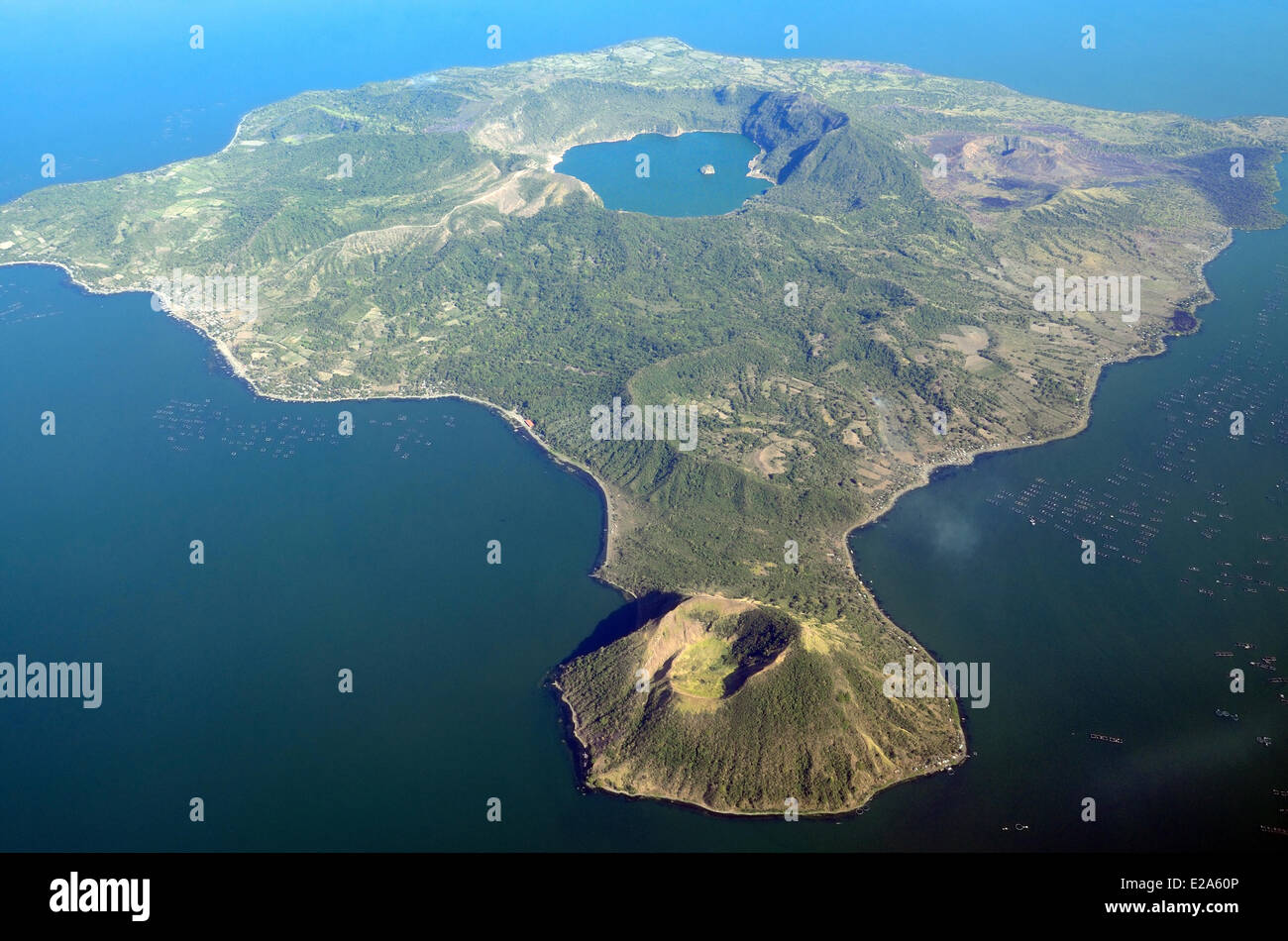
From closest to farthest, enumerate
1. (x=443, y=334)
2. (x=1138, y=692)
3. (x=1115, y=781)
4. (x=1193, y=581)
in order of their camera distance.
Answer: (x=1115, y=781) < (x=1138, y=692) < (x=1193, y=581) < (x=443, y=334)

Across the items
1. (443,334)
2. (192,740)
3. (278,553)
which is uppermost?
(443,334)

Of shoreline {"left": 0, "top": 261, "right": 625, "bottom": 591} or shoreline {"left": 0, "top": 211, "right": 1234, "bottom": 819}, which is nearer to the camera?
shoreline {"left": 0, "top": 211, "right": 1234, "bottom": 819}

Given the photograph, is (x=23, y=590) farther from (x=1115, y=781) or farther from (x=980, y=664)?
(x=1115, y=781)

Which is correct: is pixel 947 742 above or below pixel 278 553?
below

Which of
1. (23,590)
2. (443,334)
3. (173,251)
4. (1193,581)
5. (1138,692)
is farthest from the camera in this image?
(173,251)

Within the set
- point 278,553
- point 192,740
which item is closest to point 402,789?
point 192,740

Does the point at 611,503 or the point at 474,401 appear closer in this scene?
the point at 611,503

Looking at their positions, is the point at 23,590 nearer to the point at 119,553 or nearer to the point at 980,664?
the point at 119,553

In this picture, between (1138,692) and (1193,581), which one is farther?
(1193,581)

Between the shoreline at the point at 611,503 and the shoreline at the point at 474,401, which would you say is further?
the shoreline at the point at 474,401

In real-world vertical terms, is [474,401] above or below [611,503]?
above
